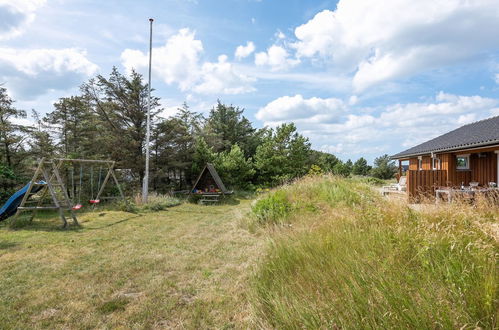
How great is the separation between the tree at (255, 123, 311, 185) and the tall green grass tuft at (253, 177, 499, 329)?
1616 centimetres

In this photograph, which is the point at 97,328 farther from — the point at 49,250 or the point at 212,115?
the point at 212,115

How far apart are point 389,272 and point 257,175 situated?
18.7m

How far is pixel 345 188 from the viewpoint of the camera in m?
7.06

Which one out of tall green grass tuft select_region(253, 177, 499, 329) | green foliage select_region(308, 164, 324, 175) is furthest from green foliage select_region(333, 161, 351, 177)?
tall green grass tuft select_region(253, 177, 499, 329)

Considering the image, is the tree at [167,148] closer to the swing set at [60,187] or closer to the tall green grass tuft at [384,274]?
the swing set at [60,187]

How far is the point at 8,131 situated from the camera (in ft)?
35.3

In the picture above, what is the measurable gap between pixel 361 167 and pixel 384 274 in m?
31.5

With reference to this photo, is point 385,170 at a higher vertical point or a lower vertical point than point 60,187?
higher

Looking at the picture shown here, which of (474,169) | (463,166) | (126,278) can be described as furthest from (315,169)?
(126,278)

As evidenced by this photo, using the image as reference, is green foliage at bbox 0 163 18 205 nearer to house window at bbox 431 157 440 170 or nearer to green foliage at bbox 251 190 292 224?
green foliage at bbox 251 190 292 224

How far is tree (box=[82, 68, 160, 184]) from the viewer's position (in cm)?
1427

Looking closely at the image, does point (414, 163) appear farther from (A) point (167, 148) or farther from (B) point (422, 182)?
(A) point (167, 148)

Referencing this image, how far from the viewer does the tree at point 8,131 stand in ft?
35.0

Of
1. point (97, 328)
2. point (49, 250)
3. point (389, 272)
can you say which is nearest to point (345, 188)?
point (389, 272)
